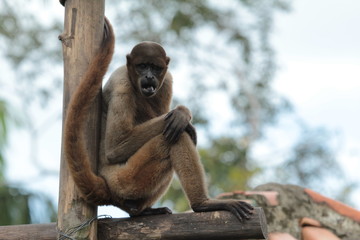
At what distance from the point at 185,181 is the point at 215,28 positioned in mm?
15807

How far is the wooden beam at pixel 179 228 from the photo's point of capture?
421 centimetres

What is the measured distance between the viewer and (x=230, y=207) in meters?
4.31

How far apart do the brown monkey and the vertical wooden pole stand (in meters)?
0.10

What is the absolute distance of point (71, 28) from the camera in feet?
15.0

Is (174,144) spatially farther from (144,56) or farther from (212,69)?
(212,69)

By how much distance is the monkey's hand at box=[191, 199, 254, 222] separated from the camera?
13.8 feet

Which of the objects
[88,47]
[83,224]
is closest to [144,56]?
[88,47]

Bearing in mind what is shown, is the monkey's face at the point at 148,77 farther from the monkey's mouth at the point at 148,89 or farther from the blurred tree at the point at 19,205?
the blurred tree at the point at 19,205

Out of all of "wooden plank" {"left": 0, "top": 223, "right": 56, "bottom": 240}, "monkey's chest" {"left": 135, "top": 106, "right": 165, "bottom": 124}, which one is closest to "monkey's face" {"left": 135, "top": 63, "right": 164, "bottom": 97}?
"monkey's chest" {"left": 135, "top": 106, "right": 165, "bottom": 124}

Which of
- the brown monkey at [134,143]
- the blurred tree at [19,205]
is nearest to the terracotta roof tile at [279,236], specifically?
the brown monkey at [134,143]

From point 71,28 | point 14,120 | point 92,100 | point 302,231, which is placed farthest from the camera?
point 14,120

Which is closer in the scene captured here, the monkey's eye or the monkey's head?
the monkey's head

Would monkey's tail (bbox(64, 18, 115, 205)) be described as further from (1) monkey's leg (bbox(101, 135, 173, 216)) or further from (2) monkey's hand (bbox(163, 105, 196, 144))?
(2) monkey's hand (bbox(163, 105, 196, 144))

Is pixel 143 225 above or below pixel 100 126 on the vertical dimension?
below
